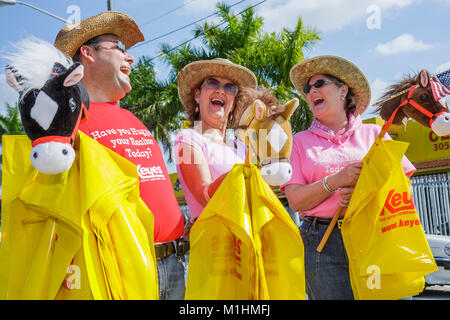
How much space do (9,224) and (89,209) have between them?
32 cm

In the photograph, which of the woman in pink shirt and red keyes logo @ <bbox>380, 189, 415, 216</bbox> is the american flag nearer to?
red keyes logo @ <bbox>380, 189, 415, 216</bbox>

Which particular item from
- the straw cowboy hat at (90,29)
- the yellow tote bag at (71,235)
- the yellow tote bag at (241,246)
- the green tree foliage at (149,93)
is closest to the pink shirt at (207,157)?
the yellow tote bag at (241,246)

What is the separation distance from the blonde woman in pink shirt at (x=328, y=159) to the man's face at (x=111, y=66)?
3.38 feet

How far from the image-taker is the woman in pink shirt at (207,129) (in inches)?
88.5

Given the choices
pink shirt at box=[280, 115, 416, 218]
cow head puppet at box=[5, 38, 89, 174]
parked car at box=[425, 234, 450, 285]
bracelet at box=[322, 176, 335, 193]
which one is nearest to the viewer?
cow head puppet at box=[5, 38, 89, 174]

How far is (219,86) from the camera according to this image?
2586 millimetres

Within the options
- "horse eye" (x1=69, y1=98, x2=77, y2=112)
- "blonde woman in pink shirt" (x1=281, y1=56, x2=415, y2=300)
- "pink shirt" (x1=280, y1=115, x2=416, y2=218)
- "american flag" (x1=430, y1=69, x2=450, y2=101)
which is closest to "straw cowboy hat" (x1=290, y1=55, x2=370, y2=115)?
"blonde woman in pink shirt" (x1=281, y1=56, x2=415, y2=300)

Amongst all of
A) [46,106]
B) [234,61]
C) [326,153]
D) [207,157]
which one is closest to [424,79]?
[326,153]

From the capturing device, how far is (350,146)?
2.58 metres

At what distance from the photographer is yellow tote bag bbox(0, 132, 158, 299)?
1.68m

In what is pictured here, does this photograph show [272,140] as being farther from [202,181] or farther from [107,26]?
[107,26]

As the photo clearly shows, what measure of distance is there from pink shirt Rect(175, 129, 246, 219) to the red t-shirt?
9cm

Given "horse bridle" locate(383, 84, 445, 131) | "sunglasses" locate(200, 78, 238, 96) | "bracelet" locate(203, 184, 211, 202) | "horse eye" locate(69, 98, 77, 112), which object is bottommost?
"bracelet" locate(203, 184, 211, 202)
